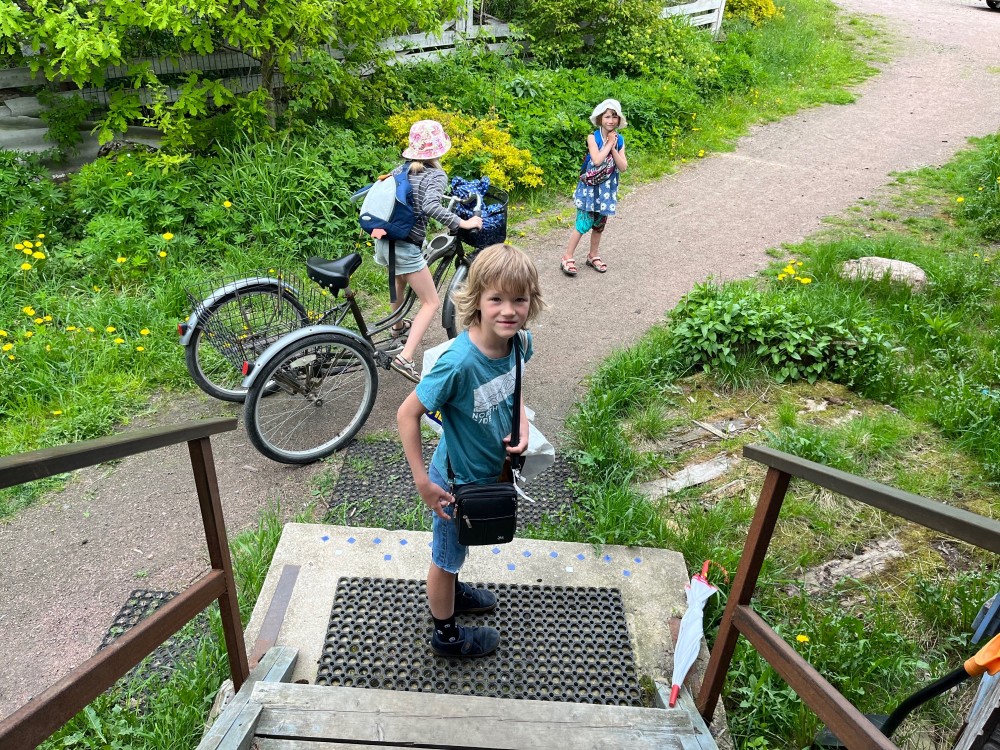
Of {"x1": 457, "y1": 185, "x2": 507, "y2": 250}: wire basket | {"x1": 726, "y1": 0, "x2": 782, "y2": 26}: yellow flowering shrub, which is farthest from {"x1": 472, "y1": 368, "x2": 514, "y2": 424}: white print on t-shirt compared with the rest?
{"x1": 726, "y1": 0, "x2": 782, "y2": 26}: yellow flowering shrub

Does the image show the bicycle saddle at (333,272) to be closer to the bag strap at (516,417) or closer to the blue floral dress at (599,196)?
the bag strap at (516,417)

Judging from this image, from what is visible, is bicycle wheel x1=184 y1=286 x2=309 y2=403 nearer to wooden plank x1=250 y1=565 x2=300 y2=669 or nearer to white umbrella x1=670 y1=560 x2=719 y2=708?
wooden plank x1=250 y1=565 x2=300 y2=669

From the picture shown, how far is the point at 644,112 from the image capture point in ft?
31.4

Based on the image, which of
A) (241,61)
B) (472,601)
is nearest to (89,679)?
(472,601)

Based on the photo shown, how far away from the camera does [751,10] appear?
1362cm

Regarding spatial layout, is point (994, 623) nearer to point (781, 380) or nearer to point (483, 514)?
point (483, 514)

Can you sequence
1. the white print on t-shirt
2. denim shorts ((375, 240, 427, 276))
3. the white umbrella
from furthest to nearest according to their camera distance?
denim shorts ((375, 240, 427, 276))
the white umbrella
the white print on t-shirt

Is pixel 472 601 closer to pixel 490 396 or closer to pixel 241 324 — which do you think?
pixel 490 396

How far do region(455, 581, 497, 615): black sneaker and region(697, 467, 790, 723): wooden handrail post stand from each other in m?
0.95

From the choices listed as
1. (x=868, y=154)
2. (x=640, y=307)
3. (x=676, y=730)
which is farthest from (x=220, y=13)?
(x=868, y=154)

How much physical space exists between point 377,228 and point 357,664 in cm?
256

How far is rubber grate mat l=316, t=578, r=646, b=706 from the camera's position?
2854 millimetres

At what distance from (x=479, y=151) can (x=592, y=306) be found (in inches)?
101

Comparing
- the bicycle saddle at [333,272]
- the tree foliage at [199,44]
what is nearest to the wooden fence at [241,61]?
the tree foliage at [199,44]
